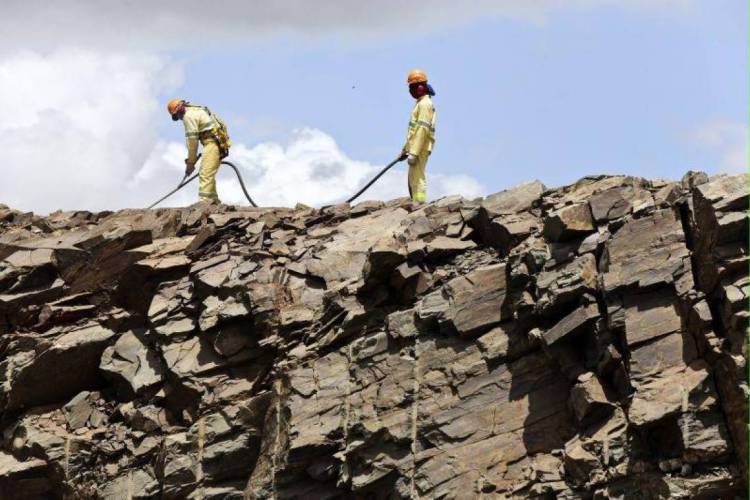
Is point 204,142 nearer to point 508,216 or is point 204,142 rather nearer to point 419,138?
point 419,138

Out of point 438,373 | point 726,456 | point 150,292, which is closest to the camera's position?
point 726,456

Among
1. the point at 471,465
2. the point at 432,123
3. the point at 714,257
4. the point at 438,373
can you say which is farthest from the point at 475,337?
the point at 432,123

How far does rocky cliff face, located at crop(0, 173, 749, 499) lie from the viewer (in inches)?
575

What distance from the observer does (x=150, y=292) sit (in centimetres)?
2131

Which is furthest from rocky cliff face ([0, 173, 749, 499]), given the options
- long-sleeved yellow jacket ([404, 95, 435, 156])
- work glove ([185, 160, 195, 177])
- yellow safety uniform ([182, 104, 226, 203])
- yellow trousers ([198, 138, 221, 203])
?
work glove ([185, 160, 195, 177])

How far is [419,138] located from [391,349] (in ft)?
20.3

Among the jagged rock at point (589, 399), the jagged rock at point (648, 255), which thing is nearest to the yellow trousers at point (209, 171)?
the jagged rock at point (648, 255)

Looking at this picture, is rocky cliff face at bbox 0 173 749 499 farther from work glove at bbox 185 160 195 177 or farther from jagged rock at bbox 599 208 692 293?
work glove at bbox 185 160 195 177

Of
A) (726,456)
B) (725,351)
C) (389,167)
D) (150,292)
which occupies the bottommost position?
(726,456)

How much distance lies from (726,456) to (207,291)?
31.1ft

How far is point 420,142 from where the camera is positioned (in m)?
22.4

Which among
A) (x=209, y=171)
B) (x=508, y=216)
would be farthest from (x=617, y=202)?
(x=209, y=171)

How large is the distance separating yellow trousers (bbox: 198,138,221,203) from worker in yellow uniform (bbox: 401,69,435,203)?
17.2 feet

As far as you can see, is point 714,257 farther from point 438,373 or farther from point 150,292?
point 150,292
